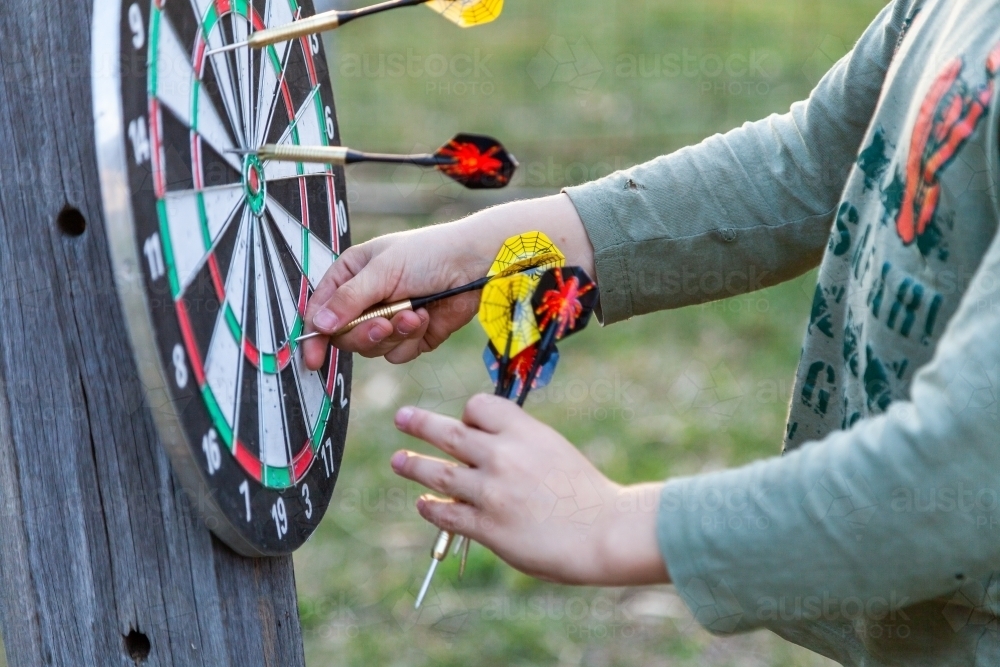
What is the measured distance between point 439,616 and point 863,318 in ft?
5.30

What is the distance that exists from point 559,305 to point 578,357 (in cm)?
260

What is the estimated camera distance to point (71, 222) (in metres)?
0.91

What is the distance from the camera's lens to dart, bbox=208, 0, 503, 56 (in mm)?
986

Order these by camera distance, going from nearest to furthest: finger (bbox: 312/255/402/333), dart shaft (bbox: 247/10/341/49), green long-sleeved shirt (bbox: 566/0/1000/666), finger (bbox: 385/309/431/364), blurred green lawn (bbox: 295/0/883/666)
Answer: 1. green long-sleeved shirt (bbox: 566/0/1000/666)
2. dart shaft (bbox: 247/10/341/49)
3. finger (bbox: 312/255/402/333)
4. finger (bbox: 385/309/431/364)
5. blurred green lawn (bbox: 295/0/883/666)

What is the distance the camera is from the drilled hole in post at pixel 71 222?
91 cm

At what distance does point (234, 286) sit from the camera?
38.1 inches

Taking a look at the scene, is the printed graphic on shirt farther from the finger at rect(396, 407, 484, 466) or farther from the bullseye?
the bullseye

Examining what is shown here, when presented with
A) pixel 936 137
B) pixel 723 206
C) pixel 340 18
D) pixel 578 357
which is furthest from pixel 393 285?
pixel 578 357

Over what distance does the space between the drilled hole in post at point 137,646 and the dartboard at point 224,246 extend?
12 centimetres

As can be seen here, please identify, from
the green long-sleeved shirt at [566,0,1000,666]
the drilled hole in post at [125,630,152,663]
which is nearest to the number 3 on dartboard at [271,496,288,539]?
the drilled hole in post at [125,630,152,663]

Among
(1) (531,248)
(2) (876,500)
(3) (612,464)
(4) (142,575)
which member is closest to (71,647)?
(4) (142,575)

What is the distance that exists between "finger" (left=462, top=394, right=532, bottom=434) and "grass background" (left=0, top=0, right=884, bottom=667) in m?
1.45

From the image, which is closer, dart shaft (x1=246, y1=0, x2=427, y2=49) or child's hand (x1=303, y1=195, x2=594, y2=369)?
dart shaft (x1=246, y1=0, x2=427, y2=49)

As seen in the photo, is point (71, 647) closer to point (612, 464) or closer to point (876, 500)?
point (876, 500)
